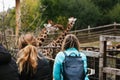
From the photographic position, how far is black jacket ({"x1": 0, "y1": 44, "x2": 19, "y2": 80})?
16.2ft

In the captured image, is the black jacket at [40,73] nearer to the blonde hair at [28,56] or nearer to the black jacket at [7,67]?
the blonde hair at [28,56]

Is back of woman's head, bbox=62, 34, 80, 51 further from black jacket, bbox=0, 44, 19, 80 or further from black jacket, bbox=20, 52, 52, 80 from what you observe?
black jacket, bbox=0, 44, 19, 80

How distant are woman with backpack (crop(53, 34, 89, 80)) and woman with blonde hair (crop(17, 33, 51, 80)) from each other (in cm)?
26

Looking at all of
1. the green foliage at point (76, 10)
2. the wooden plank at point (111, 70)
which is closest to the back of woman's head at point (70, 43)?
the wooden plank at point (111, 70)

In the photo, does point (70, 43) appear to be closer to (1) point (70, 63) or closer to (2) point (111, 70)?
(1) point (70, 63)

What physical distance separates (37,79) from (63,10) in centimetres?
3599

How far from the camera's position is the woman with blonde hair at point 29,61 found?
17.4 feet

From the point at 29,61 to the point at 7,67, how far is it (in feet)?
1.27

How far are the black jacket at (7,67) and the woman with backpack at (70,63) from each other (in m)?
0.67

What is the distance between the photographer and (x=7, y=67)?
5.02 metres

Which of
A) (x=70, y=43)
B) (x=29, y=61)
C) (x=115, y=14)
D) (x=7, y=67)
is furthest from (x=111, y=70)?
(x=115, y=14)

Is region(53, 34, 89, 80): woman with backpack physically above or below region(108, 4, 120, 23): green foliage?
below

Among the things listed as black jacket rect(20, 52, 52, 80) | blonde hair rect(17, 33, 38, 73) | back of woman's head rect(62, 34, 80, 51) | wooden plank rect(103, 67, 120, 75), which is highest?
back of woman's head rect(62, 34, 80, 51)

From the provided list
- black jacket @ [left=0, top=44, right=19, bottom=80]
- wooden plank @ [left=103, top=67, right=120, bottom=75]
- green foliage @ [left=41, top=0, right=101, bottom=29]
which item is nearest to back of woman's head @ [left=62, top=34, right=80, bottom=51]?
black jacket @ [left=0, top=44, right=19, bottom=80]
